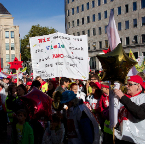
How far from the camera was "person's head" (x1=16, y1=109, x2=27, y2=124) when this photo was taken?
3959 millimetres

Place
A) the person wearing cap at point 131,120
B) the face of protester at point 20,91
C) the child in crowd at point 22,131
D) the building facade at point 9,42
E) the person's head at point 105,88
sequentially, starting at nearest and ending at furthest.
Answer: the person wearing cap at point 131,120, the child in crowd at point 22,131, the person's head at point 105,88, the face of protester at point 20,91, the building facade at point 9,42

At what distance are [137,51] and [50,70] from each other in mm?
33511

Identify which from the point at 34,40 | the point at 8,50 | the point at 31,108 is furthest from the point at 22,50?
the point at 31,108

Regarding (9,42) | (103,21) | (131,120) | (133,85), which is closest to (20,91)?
(133,85)

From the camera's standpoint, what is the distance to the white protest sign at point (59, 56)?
720cm

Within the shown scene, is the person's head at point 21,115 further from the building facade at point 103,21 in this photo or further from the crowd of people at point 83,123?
the building facade at point 103,21

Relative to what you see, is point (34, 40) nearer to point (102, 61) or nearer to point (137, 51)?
point (102, 61)

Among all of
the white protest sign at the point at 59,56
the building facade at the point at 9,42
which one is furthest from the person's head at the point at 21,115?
the building facade at the point at 9,42

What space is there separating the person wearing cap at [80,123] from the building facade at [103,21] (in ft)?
101

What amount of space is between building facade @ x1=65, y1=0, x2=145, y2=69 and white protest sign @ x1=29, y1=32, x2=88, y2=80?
2655 cm

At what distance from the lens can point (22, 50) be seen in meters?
57.8

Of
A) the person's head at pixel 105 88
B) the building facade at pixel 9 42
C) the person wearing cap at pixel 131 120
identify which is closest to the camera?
the person wearing cap at pixel 131 120

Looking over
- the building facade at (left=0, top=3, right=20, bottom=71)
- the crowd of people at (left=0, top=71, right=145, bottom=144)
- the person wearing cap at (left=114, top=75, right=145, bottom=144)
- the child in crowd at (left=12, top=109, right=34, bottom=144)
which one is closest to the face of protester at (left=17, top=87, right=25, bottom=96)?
the crowd of people at (left=0, top=71, right=145, bottom=144)

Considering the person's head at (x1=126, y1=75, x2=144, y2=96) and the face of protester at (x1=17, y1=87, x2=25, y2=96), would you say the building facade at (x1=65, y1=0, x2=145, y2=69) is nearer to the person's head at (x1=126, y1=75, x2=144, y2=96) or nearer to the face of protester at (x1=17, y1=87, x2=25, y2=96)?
the face of protester at (x1=17, y1=87, x2=25, y2=96)
